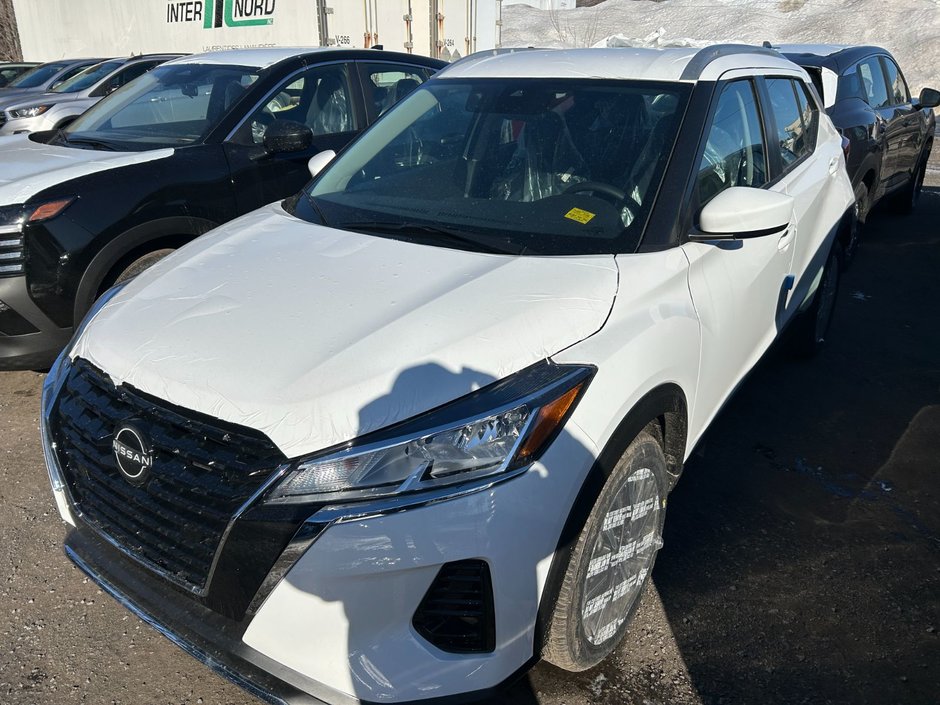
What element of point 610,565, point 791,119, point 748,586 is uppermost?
point 791,119

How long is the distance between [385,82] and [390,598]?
454cm

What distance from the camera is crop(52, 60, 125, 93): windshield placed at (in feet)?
40.5

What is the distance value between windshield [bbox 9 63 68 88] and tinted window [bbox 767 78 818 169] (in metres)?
14.6

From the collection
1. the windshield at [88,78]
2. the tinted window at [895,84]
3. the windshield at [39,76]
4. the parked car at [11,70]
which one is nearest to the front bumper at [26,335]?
the tinted window at [895,84]

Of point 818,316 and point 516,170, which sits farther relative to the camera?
point 818,316

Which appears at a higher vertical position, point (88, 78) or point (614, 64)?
point (614, 64)

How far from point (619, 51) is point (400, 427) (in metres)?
2.15

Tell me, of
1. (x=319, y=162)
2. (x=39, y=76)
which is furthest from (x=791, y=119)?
(x=39, y=76)

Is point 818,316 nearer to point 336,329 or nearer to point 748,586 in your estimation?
point 748,586

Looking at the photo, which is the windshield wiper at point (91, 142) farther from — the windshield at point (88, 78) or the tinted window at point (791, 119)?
the windshield at point (88, 78)

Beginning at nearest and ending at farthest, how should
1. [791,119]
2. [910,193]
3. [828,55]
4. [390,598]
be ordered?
[390,598] < [791,119] < [828,55] < [910,193]

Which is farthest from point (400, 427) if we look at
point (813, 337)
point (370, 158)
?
point (813, 337)

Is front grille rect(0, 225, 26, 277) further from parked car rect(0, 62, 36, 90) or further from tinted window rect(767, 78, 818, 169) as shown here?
parked car rect(0, 62, 36, 90)

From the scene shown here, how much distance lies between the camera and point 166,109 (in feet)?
16.0
